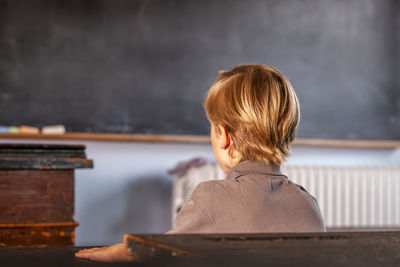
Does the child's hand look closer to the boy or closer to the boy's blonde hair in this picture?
the boy

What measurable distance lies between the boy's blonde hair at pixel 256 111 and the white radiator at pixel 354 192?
8.57 feet

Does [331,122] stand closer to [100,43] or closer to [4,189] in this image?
[100,43]

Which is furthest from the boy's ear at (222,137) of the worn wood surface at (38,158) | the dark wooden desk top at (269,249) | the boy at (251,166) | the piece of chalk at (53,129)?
the piece of chalk at (53,129)

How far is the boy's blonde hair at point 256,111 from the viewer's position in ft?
4.04

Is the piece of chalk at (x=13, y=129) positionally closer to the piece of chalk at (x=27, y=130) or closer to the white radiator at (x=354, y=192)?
the piece of chalk at (x=27, y=130)

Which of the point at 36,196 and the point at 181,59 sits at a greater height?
the point at 181,59

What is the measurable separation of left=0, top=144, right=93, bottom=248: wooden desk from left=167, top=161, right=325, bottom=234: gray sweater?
0.54 meters

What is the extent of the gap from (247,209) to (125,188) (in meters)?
2.76

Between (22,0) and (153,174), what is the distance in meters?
1.41

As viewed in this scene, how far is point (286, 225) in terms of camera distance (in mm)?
1035

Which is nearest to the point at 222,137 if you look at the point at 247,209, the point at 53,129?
the point at 247,209

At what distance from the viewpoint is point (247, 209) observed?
3.34ft

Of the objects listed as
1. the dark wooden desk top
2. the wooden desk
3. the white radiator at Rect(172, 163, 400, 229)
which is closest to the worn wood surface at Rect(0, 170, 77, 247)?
the wooden desk

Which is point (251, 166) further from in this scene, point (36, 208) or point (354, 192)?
point (354, 192)
